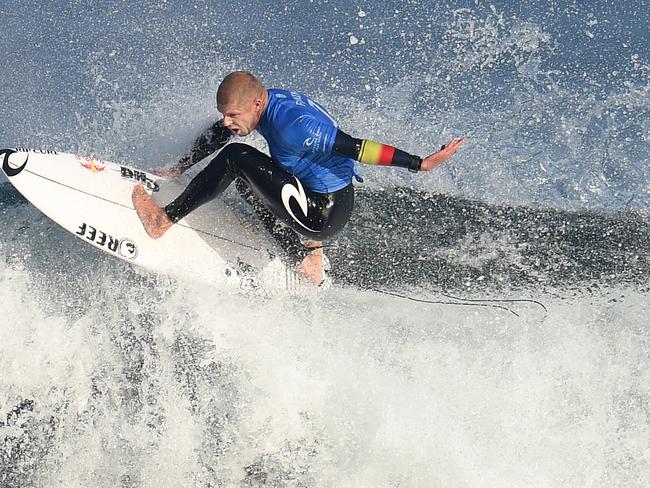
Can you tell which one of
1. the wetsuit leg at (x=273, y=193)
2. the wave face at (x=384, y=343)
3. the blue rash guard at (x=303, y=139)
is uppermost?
the blue rash guard at (x=303, y=139)

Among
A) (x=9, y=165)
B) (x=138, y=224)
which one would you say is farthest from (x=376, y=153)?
(x=9, y=165)

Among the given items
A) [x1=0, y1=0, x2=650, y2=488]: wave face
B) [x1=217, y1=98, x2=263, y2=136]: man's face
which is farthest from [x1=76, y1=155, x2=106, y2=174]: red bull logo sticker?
[x1=217, y1=98, x2=263, y2=136]: man's face

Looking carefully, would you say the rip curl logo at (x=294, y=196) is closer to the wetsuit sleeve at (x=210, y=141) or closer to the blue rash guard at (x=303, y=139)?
the blue rash guard at (x=303, y=139)

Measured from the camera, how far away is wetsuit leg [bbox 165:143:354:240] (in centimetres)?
383

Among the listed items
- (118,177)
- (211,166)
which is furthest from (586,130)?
(118,177)

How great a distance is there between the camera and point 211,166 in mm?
3918

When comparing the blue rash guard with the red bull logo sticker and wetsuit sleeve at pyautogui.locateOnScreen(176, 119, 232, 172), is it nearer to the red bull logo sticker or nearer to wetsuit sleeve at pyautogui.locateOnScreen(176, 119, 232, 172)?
wetsuit sleeve at pyautogui.locateOnScreen(176, 119, 232, 172)

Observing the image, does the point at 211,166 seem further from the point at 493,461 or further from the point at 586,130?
the point at 586,130

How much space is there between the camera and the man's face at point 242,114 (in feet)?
11.3

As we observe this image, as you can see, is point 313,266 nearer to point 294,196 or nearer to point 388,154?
point 294,196

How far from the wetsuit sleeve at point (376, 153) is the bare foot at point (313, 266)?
3.66 feet

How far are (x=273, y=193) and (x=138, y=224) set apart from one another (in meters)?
1.02

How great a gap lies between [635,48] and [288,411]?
181 inches

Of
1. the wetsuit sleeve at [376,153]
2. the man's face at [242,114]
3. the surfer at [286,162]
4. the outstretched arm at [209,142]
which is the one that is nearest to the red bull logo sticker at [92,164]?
the surfer at [286,162]
